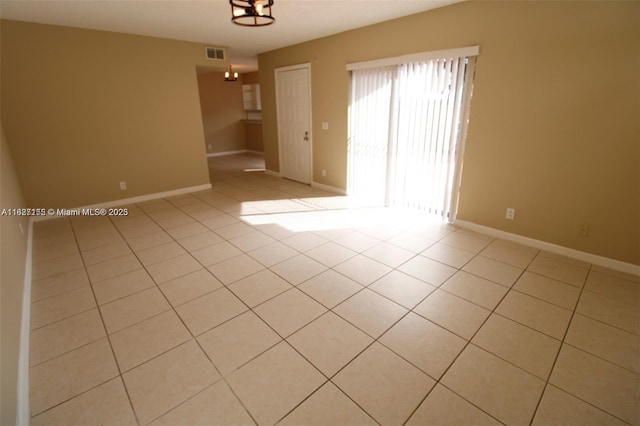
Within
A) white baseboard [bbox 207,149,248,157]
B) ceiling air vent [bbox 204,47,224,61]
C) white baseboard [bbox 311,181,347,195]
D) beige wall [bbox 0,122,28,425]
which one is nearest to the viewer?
beige wall [bbox 0,122,28,425]

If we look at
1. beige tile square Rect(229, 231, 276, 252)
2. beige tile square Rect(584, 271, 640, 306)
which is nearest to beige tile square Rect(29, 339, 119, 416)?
beige tile square Rect(229, 231, 276, 252)

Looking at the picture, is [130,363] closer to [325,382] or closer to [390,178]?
[325,382]

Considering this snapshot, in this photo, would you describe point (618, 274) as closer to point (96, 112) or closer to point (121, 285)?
point (121, 285)

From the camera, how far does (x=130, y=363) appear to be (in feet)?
6.05

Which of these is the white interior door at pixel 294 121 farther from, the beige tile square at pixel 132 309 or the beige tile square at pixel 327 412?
the beige tile square at pixel 327 412

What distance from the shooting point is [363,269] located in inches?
113

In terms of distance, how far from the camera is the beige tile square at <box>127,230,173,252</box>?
11.1ft

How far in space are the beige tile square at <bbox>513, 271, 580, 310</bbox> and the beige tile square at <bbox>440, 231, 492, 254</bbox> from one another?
1.95 feet

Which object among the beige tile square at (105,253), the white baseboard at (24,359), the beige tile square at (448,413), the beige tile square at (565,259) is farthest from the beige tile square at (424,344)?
the beige tile square at (105,253)

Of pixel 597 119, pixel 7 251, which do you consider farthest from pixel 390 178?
pixel 7 251

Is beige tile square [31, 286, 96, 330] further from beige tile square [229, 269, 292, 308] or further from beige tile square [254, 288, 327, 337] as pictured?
beige tile square [254, 288, 327, 337]

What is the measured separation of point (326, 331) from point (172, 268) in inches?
68.0

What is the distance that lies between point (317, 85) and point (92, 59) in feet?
10.9

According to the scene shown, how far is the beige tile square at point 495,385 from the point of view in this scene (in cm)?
155
